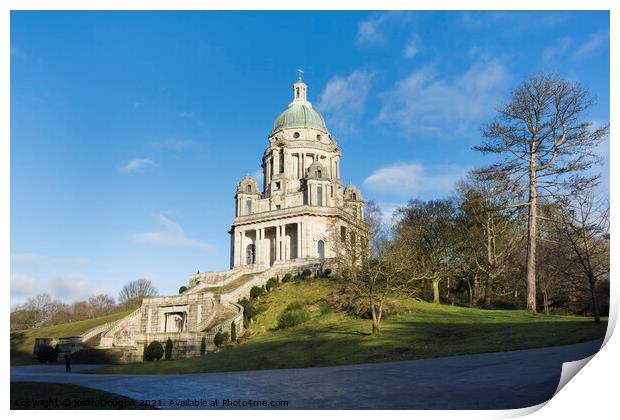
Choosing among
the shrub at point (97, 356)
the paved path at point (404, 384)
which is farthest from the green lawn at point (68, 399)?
the shrub at point (97, 356)

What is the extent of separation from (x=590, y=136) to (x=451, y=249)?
990 inches

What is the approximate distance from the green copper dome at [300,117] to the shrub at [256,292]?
102 feet

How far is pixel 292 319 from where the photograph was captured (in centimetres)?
4116

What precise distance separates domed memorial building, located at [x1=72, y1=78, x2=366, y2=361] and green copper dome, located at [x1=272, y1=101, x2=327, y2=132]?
0.15m

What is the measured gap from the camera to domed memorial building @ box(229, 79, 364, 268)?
65.3 metres

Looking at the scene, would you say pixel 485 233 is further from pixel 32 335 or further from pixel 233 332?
pixel 32 335

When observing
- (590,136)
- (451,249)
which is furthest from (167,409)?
(451,249)

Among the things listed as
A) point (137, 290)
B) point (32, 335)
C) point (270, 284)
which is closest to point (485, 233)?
point (270, 284)

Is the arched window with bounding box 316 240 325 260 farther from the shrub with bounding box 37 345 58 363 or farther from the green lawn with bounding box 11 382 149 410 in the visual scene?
the green lawn with bounding box 11 382 149 410

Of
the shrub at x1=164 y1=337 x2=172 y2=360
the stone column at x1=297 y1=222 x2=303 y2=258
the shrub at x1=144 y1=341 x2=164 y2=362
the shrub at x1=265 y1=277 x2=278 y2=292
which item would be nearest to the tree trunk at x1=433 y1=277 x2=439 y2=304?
the shrub at x1=265 y1=277 x2=278 y2=292

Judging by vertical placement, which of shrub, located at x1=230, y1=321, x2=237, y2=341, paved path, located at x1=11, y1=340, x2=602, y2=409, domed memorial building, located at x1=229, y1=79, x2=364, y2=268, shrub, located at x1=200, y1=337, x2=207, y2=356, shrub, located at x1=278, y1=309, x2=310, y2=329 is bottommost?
paved path, located at x1=11, y1=340, x2=602, y2=409
